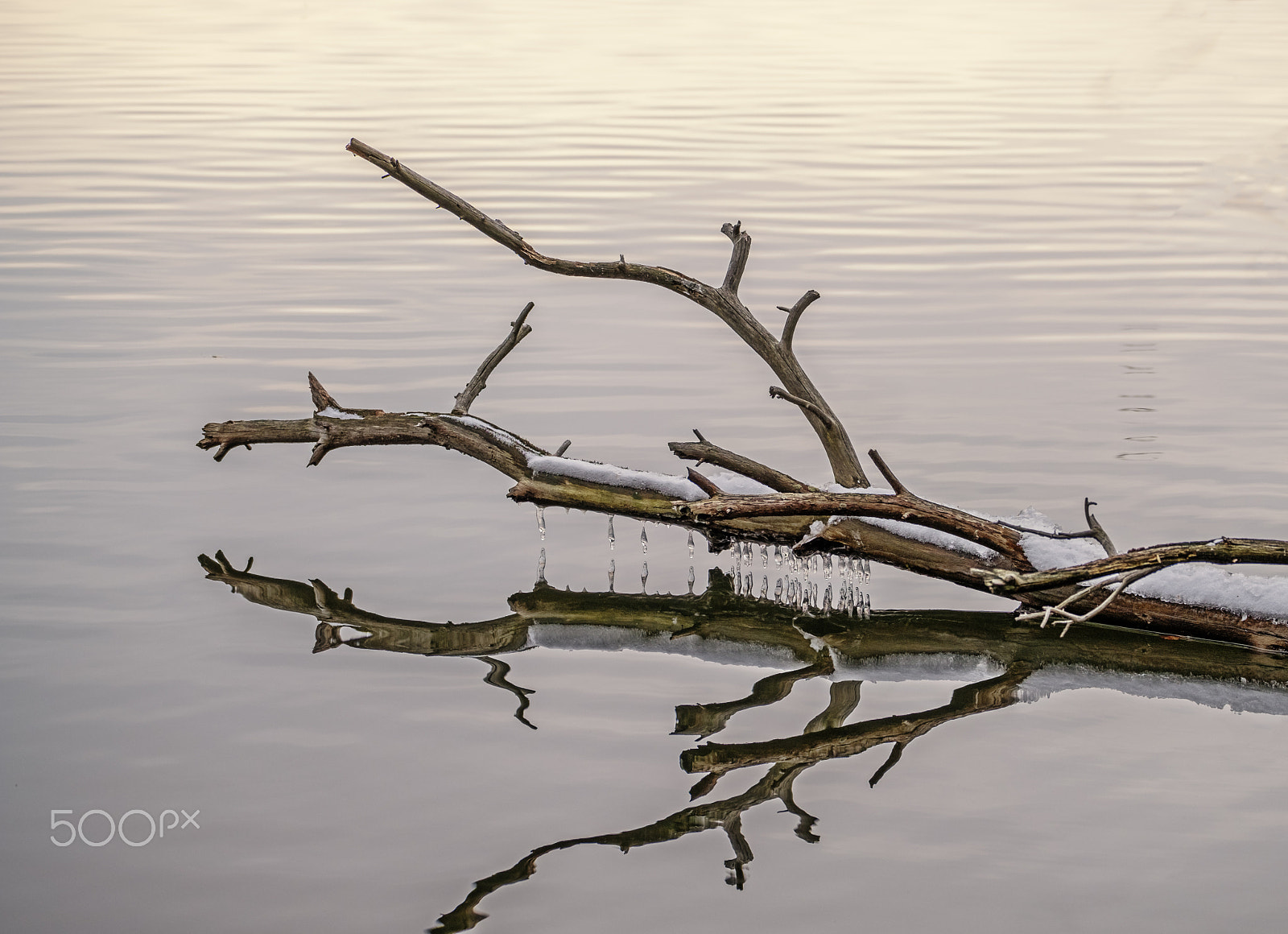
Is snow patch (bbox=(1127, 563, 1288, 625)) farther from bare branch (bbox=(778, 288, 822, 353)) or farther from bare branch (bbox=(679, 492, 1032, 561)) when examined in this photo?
bare branch (bbox=(778, 288, 822, 353))

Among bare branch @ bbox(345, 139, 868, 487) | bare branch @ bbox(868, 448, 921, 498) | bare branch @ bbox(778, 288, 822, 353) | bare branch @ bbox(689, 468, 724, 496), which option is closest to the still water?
bare branch @ bbox(689, 468, 724, 496)

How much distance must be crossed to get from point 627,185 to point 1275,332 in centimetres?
791

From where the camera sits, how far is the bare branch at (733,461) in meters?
6.63

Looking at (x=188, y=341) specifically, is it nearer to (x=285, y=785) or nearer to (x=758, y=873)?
(x=285, y=785)

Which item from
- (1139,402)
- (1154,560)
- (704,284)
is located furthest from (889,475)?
(1139,402)

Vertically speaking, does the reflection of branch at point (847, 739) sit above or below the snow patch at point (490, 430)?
below

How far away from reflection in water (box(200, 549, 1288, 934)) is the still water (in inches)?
1.0

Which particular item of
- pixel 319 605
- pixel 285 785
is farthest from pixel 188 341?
pixel 285 785

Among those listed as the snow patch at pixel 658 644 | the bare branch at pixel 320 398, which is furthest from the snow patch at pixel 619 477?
the bare branch at pixel 320 398

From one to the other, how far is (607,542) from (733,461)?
0.87 m

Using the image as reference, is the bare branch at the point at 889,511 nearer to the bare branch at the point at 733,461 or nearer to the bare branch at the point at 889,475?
the bare branch at the point at 889,475

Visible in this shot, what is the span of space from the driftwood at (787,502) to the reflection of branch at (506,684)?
96 cm

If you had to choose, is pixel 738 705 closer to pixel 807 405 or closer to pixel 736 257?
pixel 807 405

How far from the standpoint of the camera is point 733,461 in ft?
22.3
